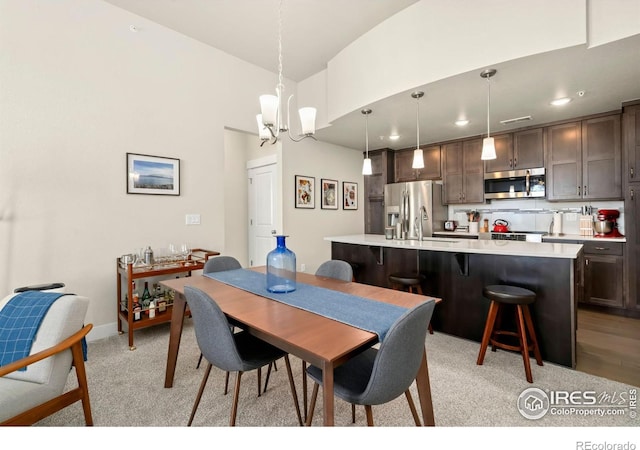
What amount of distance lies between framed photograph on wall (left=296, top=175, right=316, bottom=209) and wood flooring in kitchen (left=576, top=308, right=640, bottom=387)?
3.61m

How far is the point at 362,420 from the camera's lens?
66.2 inches

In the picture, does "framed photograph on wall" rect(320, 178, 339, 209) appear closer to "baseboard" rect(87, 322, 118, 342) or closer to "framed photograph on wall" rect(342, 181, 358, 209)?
"framed photograph on wall" rect(342, 181, 358, 209)

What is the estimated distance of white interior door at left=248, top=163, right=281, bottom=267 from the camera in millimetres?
4794

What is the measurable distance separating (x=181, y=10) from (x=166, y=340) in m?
3.36

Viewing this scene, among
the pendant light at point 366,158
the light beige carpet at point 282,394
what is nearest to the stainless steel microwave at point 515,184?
the pendant light at point 366,158

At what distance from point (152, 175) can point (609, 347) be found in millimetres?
4788

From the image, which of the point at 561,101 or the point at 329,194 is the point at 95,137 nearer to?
the point at 329,194

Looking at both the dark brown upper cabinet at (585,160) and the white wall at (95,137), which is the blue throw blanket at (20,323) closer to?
the white wall at (95,137)

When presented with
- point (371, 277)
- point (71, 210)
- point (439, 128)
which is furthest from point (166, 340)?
point (439, 128)

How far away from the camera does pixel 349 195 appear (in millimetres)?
5523

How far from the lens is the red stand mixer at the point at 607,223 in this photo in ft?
12.1

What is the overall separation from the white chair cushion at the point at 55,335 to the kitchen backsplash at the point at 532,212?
536cm

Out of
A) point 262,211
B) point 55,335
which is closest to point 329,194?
point 262,211

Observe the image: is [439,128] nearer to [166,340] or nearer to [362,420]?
[362,420]
